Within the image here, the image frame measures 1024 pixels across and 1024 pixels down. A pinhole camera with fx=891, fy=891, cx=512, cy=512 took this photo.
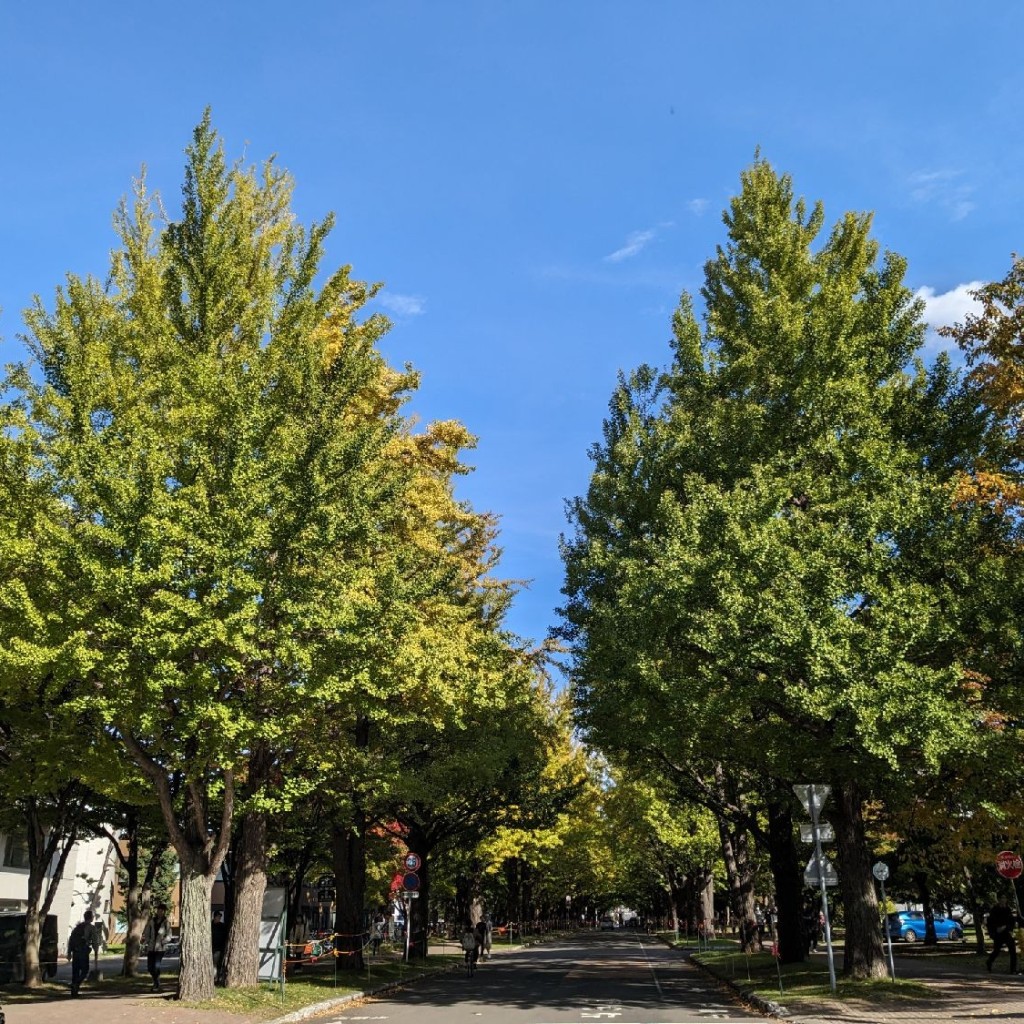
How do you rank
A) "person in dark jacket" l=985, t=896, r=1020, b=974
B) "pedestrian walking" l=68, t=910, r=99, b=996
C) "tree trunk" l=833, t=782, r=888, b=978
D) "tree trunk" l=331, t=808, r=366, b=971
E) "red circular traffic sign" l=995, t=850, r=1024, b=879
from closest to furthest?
"tree trunk" l=833, t=782, r=888, b=978, "red circular traffic sign" l=995, t=850, r=1024, b=879, "pedestrian walking" l=68, t=910, r=99, b=996, "person in dark jacket" l=985, t=896, r=1020, b=974, "tree trunk" l=331, t=808, r=366, b=971

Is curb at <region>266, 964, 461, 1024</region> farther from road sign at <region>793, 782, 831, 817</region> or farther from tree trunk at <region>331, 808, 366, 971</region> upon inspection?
road sign at <region>793, 782, 831, 817</region>

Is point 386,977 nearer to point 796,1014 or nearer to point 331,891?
point 796,1014

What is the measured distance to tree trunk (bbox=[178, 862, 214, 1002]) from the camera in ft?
50.0

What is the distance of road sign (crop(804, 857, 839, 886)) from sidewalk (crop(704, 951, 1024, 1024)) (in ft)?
6.16

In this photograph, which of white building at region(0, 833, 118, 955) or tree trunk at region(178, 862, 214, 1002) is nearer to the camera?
tree trunk at region(178, 862, 214, 1002)

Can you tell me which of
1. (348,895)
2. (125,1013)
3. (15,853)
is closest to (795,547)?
(125,1013)

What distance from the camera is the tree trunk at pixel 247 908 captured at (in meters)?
17.3

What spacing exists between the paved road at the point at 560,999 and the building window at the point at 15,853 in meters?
22.8

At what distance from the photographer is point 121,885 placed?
62125 millimetres

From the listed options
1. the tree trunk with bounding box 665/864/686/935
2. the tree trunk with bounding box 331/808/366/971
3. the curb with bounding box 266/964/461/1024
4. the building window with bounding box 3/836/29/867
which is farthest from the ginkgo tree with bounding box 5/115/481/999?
the tree trunk with bounding box 665/864/686/935

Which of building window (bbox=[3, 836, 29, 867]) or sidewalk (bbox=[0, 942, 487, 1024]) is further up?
building window (bbox=[3, 836, 29, 867])

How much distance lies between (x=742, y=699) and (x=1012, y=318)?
28.0 ft

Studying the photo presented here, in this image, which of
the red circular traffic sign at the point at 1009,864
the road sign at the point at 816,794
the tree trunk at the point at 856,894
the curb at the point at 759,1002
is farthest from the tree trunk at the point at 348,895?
the red circular traffic sign at the point at 1009,864

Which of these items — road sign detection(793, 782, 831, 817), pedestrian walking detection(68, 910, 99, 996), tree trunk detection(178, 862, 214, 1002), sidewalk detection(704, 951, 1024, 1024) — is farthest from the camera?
pedestrian walking detection(68, 910, 99, 996)
